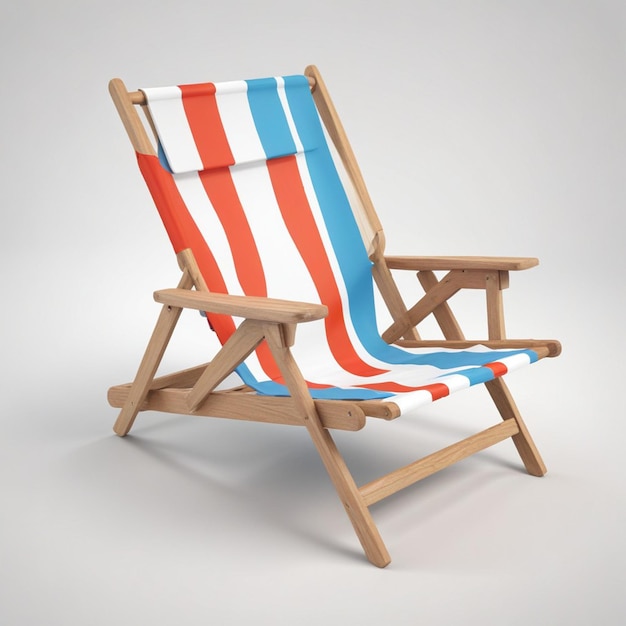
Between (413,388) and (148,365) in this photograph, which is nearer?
(413,388)

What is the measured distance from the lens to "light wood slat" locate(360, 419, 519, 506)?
2.67 m

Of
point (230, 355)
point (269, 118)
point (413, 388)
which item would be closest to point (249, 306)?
point (230, 355)

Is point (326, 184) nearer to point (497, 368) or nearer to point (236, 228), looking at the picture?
point (236, 228)

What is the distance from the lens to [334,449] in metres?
2.62

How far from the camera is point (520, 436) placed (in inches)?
122

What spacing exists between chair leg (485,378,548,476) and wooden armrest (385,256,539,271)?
1.12 ft

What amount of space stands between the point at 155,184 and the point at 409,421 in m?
1.23

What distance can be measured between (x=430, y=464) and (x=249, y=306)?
26.8 inches

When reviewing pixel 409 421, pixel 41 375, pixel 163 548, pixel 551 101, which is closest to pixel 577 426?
pixel 409 421

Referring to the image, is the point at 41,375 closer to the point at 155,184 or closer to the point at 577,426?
the point at 155,184

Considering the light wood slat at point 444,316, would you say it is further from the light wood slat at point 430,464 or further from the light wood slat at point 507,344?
the light wood slat at point 430,464

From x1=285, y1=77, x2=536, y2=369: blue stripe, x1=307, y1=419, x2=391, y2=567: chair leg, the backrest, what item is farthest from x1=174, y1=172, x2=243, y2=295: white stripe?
x1=307, y1=419, x2=391, y2=567: chair leg

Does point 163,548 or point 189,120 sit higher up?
point 189,120

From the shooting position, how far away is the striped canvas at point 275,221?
3.04 meters
